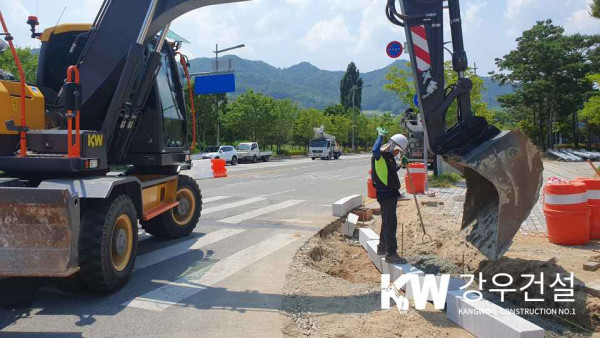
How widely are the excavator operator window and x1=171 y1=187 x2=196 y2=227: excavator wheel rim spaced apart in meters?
1.01

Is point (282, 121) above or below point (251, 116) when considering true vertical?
below

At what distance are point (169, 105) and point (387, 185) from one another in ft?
12.8

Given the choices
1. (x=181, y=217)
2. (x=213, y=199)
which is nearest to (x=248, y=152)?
(x=213, y=199)

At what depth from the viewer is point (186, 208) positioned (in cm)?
895

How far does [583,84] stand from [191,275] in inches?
1766

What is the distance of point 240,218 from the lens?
10656mm

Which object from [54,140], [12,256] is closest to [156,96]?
[54,140]

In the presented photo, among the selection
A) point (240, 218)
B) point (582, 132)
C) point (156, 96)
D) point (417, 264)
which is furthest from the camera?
point (582, 132)

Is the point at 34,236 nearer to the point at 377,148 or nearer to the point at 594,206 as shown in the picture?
the point at 377,148

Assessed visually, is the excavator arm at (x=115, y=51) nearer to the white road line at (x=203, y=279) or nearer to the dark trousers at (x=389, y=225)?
the white road line at (x=203, y=279)

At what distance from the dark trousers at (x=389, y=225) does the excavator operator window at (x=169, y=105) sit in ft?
12.2

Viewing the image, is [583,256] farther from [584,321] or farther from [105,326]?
[105,326]

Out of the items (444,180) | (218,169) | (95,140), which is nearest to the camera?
(95,140)

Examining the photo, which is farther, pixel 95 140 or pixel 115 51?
pixel 115 51
